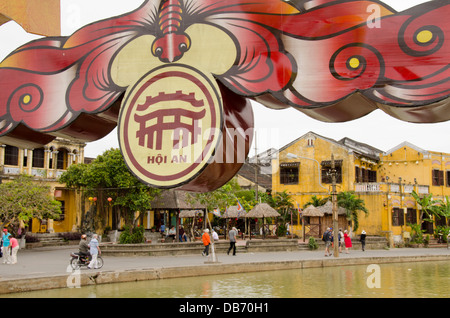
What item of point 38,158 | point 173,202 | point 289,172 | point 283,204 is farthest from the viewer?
point 289,172

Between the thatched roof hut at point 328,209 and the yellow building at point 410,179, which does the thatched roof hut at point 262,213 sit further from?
the yellow building at point 410,179

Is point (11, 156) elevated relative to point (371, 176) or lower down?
elevated

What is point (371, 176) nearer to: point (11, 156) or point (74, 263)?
point (11, 156)

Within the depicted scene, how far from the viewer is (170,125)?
20.1 ft

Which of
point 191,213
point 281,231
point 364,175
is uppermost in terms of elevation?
point 364,175

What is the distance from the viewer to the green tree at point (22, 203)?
2239cm

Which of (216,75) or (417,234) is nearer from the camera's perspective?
(216,75)

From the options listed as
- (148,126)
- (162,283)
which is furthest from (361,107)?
(162,283)

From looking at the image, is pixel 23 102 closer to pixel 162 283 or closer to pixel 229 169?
pixel 229 169

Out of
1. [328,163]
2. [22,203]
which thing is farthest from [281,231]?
[22,203]

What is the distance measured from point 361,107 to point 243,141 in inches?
61.2

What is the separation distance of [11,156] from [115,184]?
8.48 m

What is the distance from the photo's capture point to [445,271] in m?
18.2

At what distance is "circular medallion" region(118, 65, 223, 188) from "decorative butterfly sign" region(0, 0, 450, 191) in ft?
0.04
